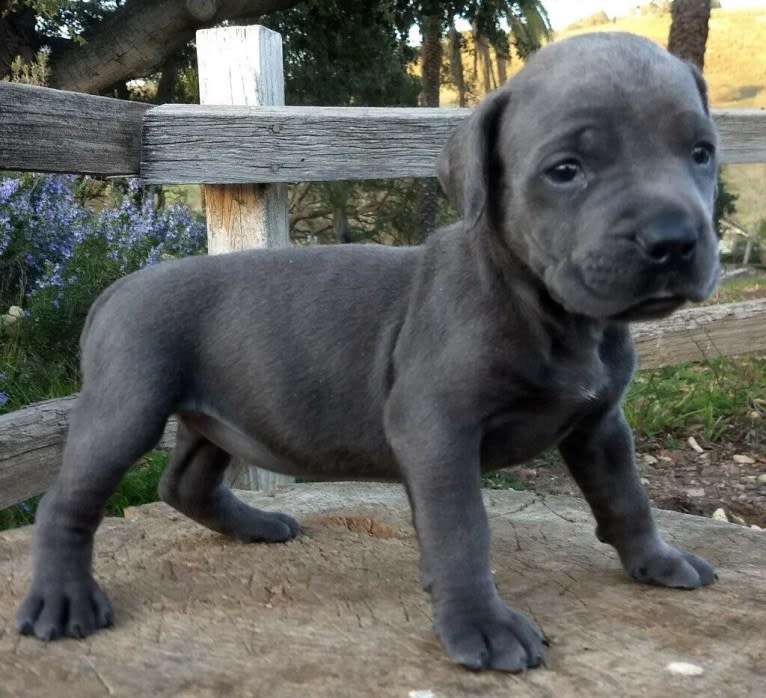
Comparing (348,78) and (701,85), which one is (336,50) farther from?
(701,85)

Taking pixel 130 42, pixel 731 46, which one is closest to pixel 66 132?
pixel 130 42

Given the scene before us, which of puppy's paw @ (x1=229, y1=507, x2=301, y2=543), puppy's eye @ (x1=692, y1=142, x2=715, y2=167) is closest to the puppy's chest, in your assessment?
puppy's eye @ (x1=692, y1=142, x2=715, y2=167)

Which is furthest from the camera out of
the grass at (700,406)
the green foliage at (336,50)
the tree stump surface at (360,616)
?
the green foliage at (336,50)

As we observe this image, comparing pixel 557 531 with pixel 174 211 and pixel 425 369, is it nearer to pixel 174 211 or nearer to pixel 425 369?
pixel 425 369

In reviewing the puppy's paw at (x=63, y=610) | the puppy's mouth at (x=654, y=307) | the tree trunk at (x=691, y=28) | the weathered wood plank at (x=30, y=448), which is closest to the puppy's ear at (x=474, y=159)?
the puppy's mouth at (x=654, y=307)

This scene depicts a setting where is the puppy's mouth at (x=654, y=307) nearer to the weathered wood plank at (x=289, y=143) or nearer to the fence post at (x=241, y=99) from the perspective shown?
the weathered wood plank at (x=289, y=143)

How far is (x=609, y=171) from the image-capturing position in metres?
1.71

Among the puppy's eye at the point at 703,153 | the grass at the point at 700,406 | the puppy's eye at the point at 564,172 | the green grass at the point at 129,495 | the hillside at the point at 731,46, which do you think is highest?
the hillside at the point at 731,46

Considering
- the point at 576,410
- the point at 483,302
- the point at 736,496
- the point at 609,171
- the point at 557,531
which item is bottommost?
the point at 736,496

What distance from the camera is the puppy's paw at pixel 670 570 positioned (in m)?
2.32

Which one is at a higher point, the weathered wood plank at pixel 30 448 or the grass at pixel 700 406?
the weathered wood plank at pixel 30 448

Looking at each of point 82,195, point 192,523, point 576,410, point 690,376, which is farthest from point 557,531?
point 82,195

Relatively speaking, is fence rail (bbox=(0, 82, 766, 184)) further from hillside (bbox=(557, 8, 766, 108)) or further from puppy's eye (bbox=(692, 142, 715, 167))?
hillside (bbox=(557, 8, 766, 108))

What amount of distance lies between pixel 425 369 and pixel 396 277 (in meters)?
0.30
